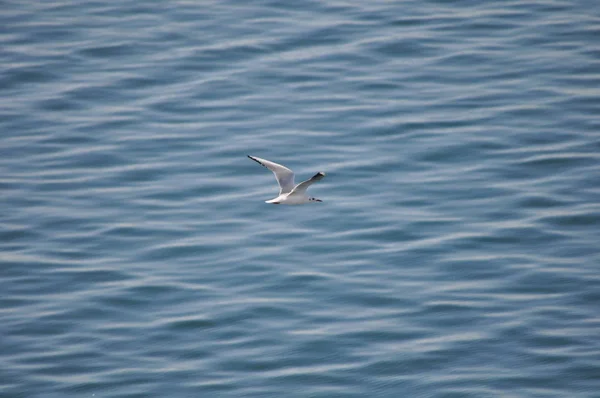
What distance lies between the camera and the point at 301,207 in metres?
26.6

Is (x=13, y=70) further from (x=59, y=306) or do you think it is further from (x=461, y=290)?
(x=461, y=290)

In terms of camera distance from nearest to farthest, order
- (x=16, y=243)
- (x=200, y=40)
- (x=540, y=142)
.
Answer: (x=16, y=243) < (x=540, y=142) < (x=200, y=40)

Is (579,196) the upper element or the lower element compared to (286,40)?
lower

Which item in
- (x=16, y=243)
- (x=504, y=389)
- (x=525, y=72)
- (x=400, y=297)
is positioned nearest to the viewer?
(x=504, y=389)

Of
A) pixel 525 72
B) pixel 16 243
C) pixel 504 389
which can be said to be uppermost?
pixel 525 72

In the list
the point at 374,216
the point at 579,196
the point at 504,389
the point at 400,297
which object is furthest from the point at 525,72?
the point at 504,389

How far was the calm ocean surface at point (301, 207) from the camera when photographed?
849 inches

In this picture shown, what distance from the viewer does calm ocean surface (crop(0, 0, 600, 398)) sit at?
70.7 feet

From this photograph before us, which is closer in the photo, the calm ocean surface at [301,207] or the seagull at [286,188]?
the seagull at [286,188]

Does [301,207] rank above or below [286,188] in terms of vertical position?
below

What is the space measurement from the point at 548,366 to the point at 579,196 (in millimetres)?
6005

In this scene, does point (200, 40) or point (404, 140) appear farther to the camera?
point (200, 40)

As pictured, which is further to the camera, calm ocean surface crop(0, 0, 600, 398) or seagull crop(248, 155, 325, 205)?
calm ocean surface crop(0, 0, 600, 398)

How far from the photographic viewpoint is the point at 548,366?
2123 cm
